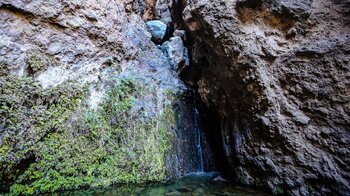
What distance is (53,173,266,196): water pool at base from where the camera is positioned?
4.77 metres

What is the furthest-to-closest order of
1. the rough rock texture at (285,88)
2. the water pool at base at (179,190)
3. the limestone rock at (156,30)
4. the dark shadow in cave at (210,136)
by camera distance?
the limestone rock at (156,30)
the dark shadow in cave at (210,136)
the water pool at base at (179,190)
the rough rock texture at (285,88)

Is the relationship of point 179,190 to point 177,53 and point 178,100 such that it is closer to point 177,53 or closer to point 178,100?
point 178,100

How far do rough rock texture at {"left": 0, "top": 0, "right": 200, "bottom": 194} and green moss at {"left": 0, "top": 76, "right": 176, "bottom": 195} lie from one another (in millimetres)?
19

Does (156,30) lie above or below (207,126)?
above

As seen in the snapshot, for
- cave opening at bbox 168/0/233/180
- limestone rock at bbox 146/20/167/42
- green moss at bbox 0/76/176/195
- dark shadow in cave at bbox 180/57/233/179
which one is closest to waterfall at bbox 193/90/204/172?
cave opening at bbox 168/0/233/180

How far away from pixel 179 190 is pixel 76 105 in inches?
126

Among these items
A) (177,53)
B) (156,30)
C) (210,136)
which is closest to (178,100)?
(210,136)

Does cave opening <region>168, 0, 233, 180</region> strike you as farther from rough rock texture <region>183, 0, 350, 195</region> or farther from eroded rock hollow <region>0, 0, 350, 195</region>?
rough rock texture <region>183, 0, 350, 195</region>

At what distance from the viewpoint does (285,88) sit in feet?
16.8

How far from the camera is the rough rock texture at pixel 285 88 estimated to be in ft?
14.6

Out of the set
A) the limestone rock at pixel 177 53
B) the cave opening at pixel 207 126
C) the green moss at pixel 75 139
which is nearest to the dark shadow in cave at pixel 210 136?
the cave opening at pixel 207 126

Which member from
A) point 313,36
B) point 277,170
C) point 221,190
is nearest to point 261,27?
point 313,36

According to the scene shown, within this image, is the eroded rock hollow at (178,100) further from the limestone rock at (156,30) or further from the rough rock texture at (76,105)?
the limestone rock at (156,30)

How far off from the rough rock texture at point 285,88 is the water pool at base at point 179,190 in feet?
1.72
